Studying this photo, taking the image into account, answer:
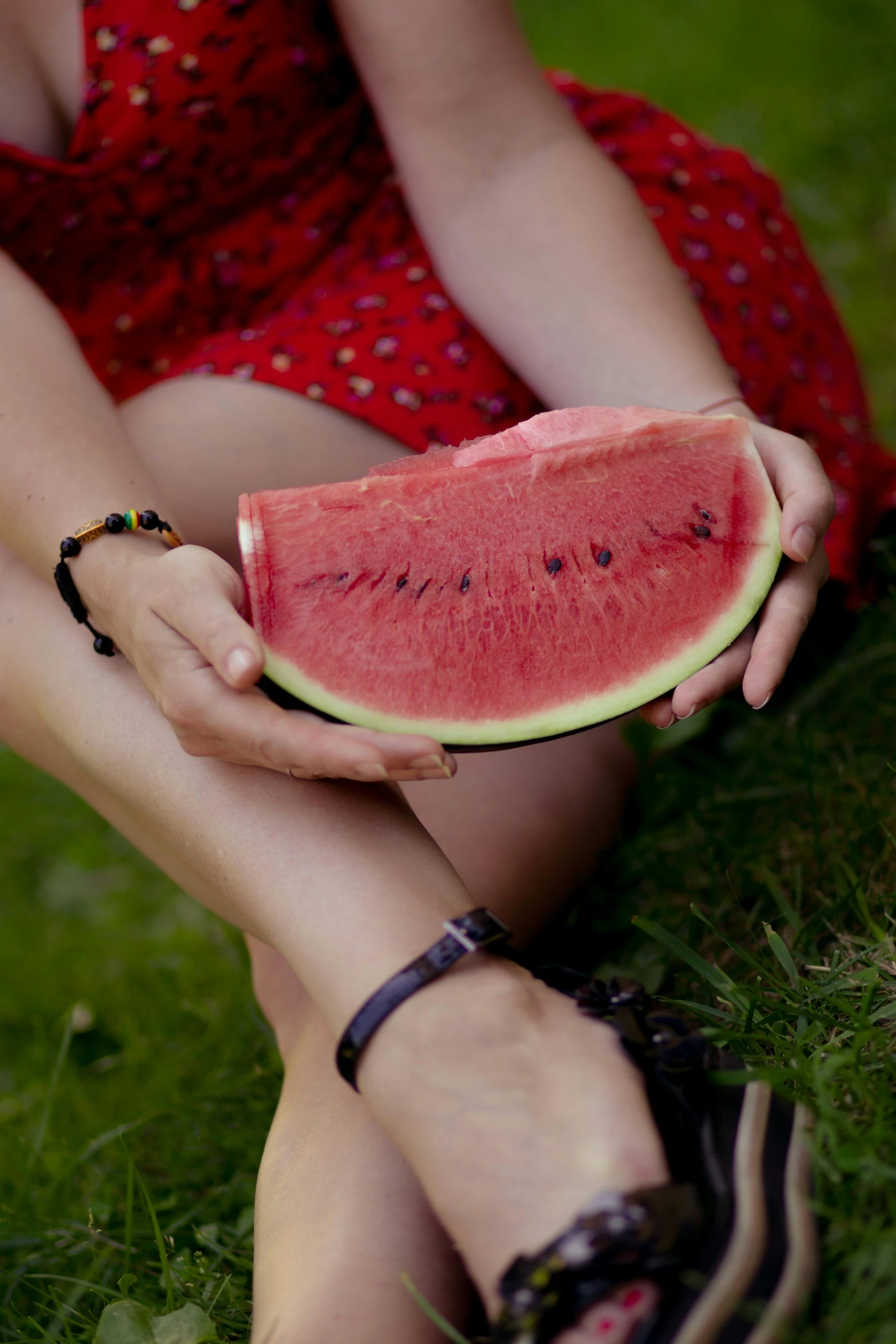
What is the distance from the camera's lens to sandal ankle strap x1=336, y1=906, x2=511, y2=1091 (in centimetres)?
98

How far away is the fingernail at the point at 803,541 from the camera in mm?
1206

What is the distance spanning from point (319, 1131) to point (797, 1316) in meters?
0.57

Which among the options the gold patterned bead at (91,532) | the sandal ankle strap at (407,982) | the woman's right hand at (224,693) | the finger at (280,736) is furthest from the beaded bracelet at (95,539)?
the sandal ankle strap at (407,982)

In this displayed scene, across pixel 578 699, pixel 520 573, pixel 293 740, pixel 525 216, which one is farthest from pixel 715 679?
pixel 525 216

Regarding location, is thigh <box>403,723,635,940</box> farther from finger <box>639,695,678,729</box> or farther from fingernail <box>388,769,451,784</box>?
fingernail <box>388,769,451,784</box>

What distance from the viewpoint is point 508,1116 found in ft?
3.03

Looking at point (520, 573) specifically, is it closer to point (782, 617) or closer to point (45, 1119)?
point (782, 617)

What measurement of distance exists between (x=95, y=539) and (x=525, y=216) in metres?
0.83

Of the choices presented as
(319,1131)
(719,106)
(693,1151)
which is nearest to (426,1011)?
(693,1151)

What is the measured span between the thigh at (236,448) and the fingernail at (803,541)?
0.63 meters

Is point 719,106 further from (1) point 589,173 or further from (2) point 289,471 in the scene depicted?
(2) point 289,471

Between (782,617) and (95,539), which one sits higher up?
(95,539)

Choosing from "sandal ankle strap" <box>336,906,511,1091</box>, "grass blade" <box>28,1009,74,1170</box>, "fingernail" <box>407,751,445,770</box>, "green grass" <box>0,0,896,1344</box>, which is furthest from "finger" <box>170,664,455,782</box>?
"grass blade" <box>28,1009,74,1170</box>

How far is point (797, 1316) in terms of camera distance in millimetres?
841
